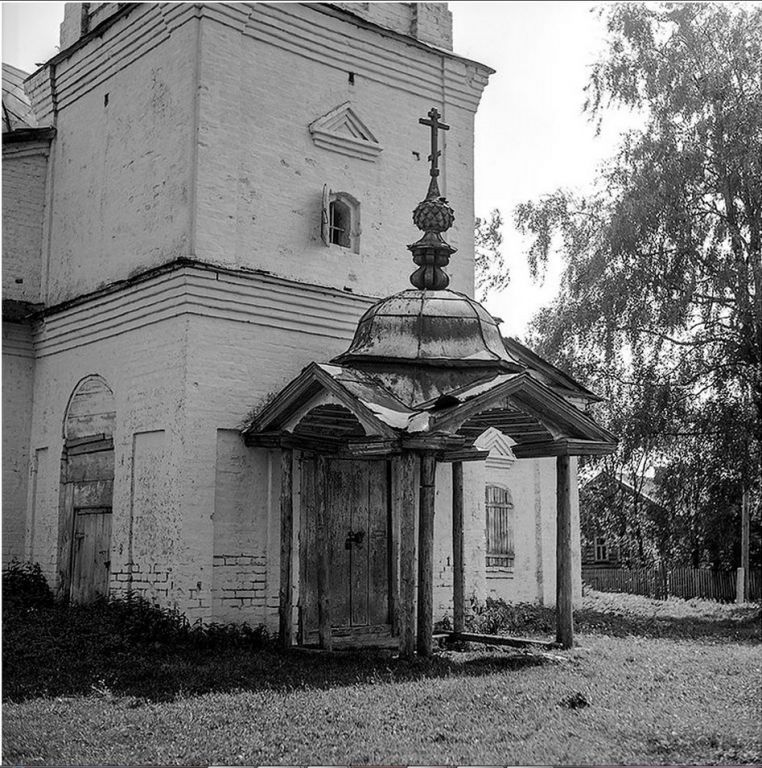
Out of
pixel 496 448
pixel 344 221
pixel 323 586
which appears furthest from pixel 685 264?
pixel 323 586

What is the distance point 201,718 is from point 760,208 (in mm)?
14780

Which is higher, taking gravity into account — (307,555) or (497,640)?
(307,555)

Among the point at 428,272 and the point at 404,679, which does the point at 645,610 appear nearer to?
the point at 428,272

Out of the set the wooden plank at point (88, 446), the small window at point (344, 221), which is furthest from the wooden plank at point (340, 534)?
the small window at point (344, 221)

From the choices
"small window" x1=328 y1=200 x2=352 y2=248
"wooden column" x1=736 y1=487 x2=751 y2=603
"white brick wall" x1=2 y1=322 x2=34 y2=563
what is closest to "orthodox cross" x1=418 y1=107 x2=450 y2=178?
"small window" x1=328 y1=200 x2=352 y2=248

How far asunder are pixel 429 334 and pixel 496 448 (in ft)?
22.4

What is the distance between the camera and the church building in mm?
11648

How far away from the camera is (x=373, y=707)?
8227mm

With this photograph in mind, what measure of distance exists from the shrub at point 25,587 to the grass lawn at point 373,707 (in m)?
2.15

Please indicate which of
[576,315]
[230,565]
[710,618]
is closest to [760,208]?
[576,315]

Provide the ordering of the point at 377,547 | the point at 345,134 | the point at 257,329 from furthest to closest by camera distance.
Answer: the point at 345,134 < the point at 377,547 < the point at 257,329

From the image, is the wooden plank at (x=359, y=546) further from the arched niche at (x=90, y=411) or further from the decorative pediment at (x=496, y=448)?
the decorative pediment at (x=496, y=448)

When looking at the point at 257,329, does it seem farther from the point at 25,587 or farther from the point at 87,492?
the point at 25,587

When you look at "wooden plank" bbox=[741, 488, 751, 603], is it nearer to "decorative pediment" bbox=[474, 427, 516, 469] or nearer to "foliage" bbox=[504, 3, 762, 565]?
"foliage" bbox=[504, 3, 762, 565]
